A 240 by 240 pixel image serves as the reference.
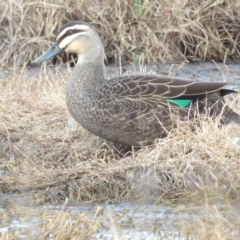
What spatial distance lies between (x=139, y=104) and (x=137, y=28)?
3182 mm

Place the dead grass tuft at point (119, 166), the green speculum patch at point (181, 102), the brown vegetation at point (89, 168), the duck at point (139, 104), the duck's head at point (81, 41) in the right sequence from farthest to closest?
the duck's head at point (81, 41) → the green speculum patch at point (181, 102) → the duck at point (139, 104) → the dead grass tuft at point (119, 166) → the brown vegetation at point (89, 168)

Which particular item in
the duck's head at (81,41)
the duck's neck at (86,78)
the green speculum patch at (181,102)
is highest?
the duck's head at (81,41)

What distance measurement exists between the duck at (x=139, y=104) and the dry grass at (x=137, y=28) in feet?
9.16

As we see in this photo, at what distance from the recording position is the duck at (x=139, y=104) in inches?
242

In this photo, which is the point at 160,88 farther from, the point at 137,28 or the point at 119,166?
the point at 137,28

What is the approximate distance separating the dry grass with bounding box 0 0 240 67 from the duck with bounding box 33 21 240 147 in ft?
9.16

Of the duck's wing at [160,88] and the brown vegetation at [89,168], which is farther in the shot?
the duck's wing at [160,88]

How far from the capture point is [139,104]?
20.3ft

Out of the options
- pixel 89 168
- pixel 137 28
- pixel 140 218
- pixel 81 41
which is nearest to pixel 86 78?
pixel 81 41

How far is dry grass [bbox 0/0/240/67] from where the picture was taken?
9203 mm

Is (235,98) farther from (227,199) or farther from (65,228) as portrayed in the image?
(65,228)

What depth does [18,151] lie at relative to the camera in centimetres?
647

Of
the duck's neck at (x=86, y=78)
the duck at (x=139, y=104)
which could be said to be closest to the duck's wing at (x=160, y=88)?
the duck at (x=139, y=104)

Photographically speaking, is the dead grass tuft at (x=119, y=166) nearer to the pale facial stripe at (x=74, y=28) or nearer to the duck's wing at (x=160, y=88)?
the duck's wing at (x=160, y=88)
